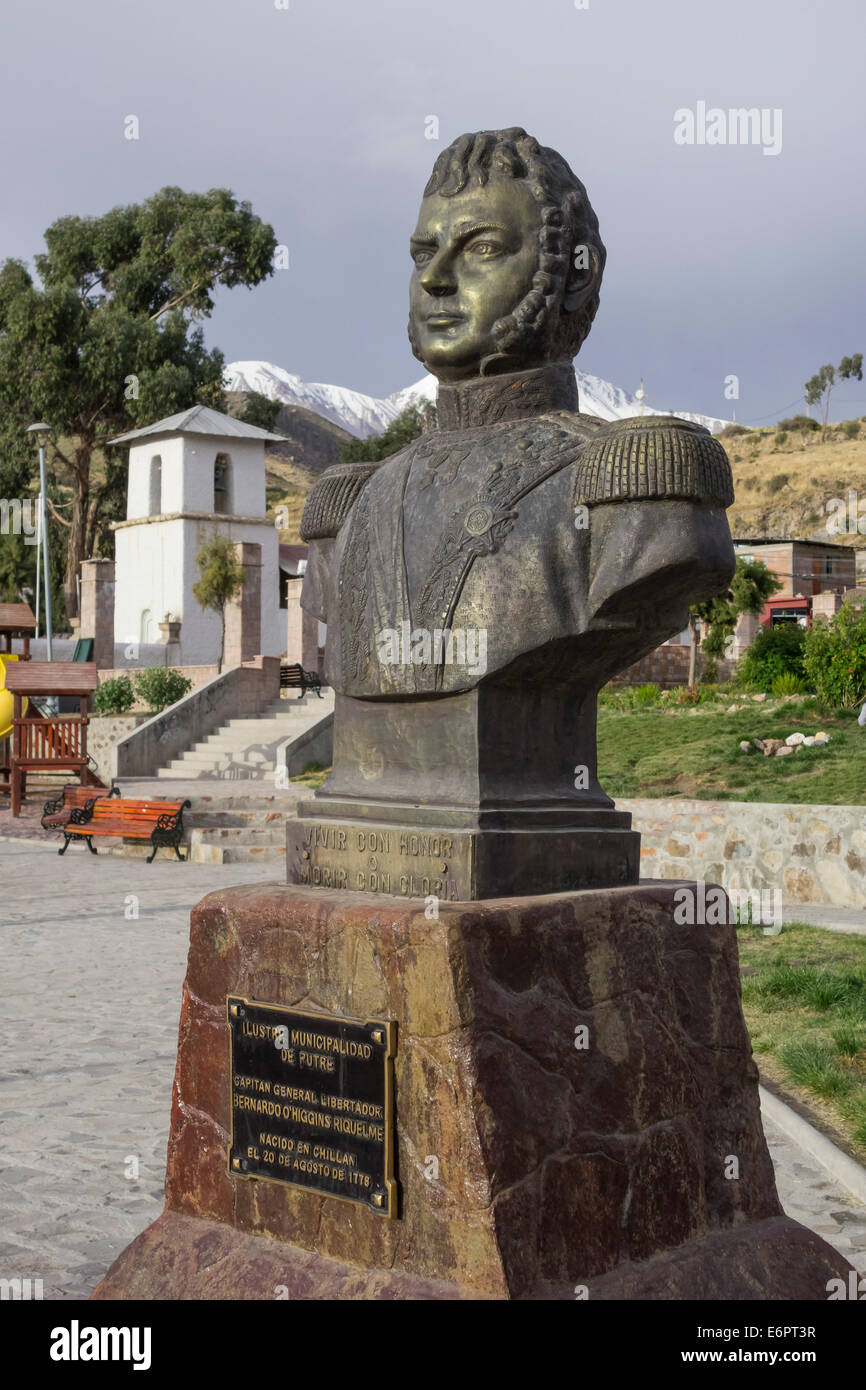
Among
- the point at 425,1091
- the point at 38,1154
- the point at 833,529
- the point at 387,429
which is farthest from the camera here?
the point at 833,529

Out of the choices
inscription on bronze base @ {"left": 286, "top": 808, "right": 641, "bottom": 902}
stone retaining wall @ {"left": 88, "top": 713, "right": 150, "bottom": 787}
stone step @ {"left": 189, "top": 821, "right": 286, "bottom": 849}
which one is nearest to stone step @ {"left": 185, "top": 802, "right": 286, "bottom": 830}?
stone step @ {"left": 189, "top": 821, "right": 286, "bottom": 849}

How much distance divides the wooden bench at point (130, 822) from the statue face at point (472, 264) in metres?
12.2

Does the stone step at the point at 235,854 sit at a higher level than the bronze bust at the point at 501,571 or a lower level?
lower

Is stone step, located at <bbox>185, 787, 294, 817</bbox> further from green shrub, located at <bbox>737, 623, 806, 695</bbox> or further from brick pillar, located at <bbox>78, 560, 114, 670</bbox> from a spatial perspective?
brick pillar, located at <bbox>78, 560, 114, 670</bbox>

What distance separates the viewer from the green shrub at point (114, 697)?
89.9 ft

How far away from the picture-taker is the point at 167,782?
21672 millimetres

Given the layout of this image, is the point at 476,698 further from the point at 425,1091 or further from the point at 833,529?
the point at 833,529

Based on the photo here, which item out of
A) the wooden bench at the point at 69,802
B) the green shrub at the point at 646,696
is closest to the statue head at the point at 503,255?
the wooden bench at the point at 69,802

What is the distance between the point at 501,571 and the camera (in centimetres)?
353

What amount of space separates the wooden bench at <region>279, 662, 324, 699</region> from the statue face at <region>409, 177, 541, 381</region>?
25.6 metres

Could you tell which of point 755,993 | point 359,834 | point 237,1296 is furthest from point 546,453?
point 755,993

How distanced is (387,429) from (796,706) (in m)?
38.5

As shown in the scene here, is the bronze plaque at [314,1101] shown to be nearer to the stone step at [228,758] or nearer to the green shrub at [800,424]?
the stone step at [228,758]

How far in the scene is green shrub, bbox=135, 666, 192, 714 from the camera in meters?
27.1
